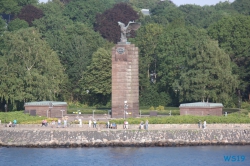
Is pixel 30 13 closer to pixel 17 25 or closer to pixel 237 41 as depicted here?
pixel 17 25

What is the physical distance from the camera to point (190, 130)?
7675 cm

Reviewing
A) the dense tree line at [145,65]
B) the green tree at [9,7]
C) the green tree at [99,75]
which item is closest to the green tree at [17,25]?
the dense tree line at [145,65]

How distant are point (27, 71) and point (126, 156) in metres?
32.3

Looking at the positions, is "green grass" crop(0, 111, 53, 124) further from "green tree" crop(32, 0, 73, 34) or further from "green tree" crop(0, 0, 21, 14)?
"green tree" crop(0, 0, 21, 14)

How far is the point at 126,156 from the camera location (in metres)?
70.2

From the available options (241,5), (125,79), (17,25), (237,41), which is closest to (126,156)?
(125,79)

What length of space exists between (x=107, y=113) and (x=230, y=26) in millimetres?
24604

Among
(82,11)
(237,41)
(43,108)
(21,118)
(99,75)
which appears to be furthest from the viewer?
(82,11)

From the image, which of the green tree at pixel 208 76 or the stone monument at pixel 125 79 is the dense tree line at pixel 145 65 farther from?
the stone monument at pixel 125 79

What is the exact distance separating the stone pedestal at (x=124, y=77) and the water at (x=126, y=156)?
1124 cm

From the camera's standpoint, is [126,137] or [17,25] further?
[17,25]

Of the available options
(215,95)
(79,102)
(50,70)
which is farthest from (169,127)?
(79,102)

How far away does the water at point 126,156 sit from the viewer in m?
66.9

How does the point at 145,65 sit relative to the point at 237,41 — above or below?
below
